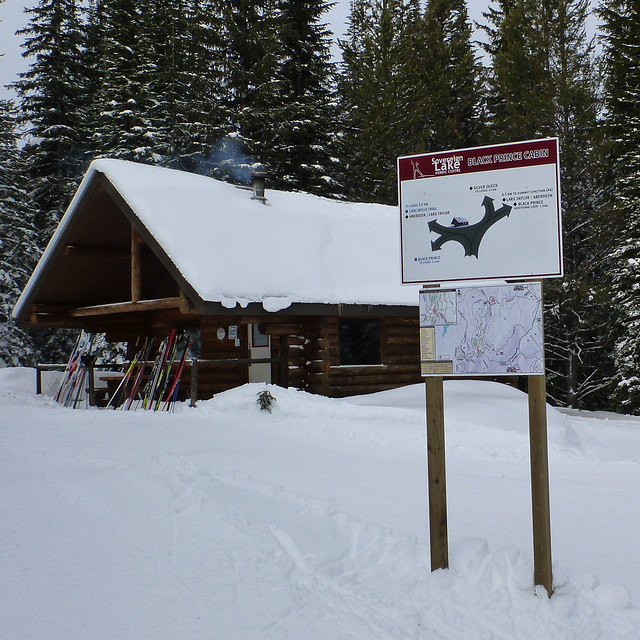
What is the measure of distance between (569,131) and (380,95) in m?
8.54

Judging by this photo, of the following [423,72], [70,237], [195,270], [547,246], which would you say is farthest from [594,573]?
[423,72]

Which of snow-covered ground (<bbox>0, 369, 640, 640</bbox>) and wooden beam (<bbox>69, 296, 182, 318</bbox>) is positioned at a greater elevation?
wooden beam (<bbox>69, 296, 182, 318</bbox>)

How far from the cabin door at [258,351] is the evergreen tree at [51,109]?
18110 millimetres

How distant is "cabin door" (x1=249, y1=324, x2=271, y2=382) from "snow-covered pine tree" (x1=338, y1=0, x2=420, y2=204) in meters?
13.8

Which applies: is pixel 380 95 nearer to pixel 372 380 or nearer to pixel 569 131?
pixel 569 131

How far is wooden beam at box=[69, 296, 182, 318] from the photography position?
1459 centimetres

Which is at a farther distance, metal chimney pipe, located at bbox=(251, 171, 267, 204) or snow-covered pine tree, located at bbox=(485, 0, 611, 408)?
snow-covered pine tree, located at bbox=(485, 0, 611, 408)

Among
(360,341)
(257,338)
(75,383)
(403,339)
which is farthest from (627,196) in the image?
(75,383)

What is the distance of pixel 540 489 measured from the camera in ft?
16.2

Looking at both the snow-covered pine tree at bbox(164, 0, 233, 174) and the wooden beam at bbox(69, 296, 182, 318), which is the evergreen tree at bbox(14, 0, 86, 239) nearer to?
the snow-covered pine tree at bbox(164, 0, 233, 174)

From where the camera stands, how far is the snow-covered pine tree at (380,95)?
28.9 metres

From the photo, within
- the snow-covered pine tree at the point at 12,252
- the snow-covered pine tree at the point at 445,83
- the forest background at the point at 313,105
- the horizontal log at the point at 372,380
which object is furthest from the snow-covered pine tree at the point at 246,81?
the horizontal log at the point at 372,380

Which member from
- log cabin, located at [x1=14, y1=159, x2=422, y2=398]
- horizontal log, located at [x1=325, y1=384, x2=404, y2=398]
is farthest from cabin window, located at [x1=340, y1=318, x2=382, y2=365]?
horizontal log, located at [x1=325, y1=384, x2=404, y2=398]

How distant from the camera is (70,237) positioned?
17.2 metres
